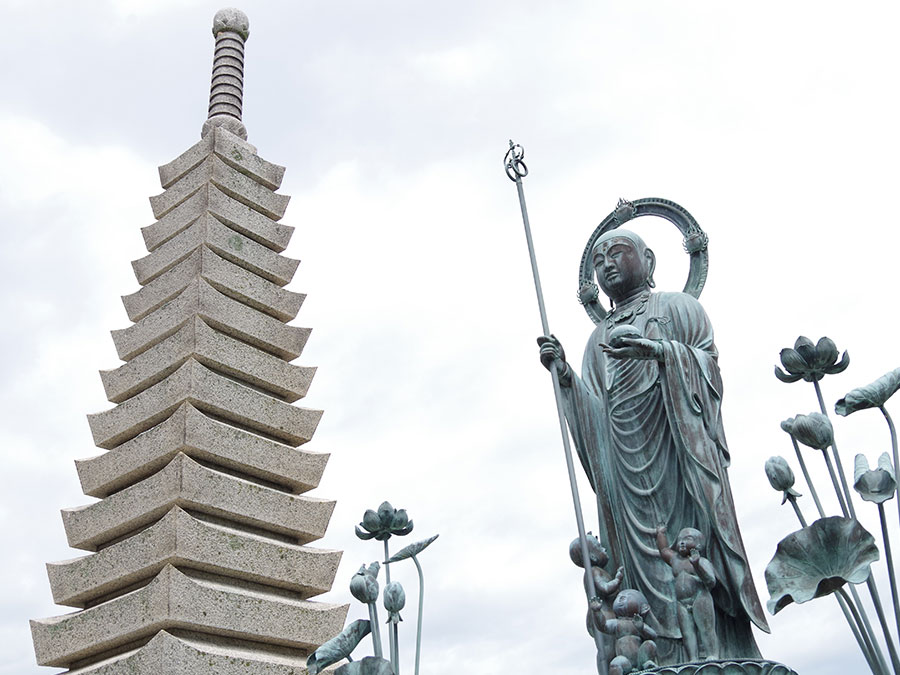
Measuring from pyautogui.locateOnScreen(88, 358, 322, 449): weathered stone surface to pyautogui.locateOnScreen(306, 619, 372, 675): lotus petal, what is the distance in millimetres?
5622

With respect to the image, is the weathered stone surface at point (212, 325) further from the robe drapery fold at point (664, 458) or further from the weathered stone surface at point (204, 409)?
the robe drapery fold at point (664, 458)

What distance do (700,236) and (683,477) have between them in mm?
1721

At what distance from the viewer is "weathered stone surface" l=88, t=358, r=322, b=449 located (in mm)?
9875

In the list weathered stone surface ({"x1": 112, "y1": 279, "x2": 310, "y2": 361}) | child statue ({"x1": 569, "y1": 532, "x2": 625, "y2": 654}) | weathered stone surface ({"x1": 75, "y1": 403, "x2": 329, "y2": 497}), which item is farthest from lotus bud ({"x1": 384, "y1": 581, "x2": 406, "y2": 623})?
weathered stone surface ({"x1": 112, "y1": 279, "x2": 310, "y2": 361})

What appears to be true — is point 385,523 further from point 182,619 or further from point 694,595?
point 182,619

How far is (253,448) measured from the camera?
32.5 feet

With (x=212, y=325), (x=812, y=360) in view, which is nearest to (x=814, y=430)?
(x=812, y=360)

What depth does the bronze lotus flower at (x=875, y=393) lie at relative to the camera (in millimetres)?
3844

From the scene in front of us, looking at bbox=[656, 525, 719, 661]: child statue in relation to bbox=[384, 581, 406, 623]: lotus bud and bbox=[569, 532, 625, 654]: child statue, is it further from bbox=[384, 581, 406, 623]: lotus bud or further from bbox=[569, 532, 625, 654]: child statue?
bbox=[384, 581, 406, 623]: lotus bud

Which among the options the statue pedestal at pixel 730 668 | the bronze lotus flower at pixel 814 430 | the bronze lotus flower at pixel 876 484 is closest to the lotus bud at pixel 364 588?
the statue pedestal at pixel 730 668

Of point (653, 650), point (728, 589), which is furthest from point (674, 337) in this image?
point (653, 650)

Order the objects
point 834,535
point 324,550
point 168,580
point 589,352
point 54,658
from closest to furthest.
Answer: point 834,535 < point 589,352 < point 168,580 < point 54,658 < point 324,550

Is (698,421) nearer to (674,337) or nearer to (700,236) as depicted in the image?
(674,337)

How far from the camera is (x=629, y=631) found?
4.34 metres
